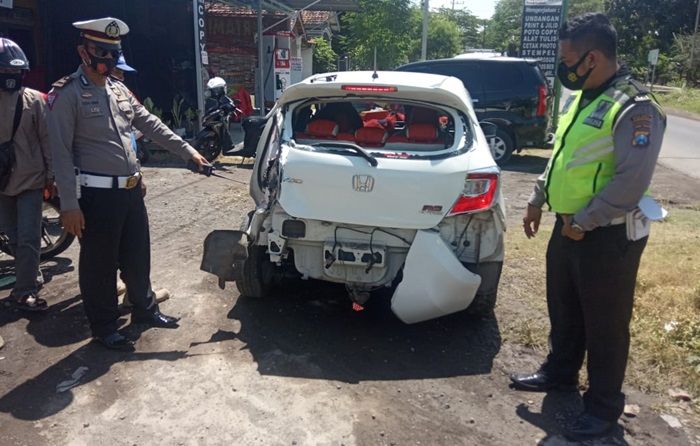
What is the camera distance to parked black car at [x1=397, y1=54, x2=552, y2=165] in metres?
11.2

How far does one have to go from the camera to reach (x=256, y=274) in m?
4.58

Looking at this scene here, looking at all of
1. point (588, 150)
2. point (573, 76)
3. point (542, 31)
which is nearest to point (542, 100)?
point (542, 31)

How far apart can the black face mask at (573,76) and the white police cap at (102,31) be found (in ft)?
8.49

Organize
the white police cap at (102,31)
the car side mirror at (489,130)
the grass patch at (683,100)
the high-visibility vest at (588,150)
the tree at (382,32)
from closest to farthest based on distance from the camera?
the high-visibility vest at (588,150) < the white police cap at (102,31) < the car side mirror at (489,130) < the tree at (382,32) < the grass patch at (683,100)

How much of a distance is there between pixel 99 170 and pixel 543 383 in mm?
2911

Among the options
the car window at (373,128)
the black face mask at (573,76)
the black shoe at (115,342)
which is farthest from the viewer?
the car window at (373,128)

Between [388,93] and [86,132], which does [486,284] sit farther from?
[86,132]

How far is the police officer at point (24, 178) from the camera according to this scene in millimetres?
4406

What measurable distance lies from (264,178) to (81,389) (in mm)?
1761

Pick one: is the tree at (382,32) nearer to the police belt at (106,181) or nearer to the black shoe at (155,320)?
the black shoe at (155,320)

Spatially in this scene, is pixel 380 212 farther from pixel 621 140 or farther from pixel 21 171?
pixel 21 171

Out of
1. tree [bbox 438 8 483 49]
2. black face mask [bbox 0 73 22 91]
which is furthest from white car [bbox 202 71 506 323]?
tree [bbox 438 8 483 49]

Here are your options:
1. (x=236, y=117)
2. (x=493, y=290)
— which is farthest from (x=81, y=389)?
(x=236, y=117)

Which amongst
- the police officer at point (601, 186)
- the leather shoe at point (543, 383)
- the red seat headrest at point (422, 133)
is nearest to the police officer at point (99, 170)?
the red seat headrest at point (422, 133)
